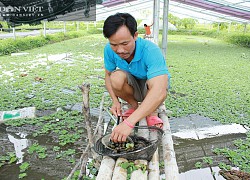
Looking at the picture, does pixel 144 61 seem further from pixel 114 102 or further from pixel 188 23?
pixel 188 23

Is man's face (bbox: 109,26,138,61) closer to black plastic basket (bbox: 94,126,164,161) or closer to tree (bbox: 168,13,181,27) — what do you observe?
black plastic basket (bbox: 94,126,164,161)

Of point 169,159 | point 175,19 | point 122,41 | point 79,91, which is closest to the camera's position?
point 122,41

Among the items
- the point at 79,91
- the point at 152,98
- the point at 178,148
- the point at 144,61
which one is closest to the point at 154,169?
the point at 152,98

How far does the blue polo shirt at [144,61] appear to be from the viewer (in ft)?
6.12

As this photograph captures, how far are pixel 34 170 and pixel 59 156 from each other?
0.34 metres

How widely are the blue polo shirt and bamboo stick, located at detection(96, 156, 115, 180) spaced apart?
0.65m

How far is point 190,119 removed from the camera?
169 inches

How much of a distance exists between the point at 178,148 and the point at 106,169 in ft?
6.51

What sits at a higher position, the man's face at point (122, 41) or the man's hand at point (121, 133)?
the man's face at point (122, 41)

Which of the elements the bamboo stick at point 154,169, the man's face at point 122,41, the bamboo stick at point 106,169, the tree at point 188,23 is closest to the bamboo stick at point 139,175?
the bamboo stick at point 154,169

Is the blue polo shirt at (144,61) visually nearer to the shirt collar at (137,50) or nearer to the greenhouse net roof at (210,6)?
the shirt collar at (137,50)

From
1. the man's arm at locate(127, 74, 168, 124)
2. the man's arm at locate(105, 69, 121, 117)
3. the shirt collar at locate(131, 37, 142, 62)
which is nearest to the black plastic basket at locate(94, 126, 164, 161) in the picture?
the man's arm at locate(127, 74, 168, 124)

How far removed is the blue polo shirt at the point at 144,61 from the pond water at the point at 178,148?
4.62 feet

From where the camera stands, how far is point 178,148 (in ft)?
11.1
